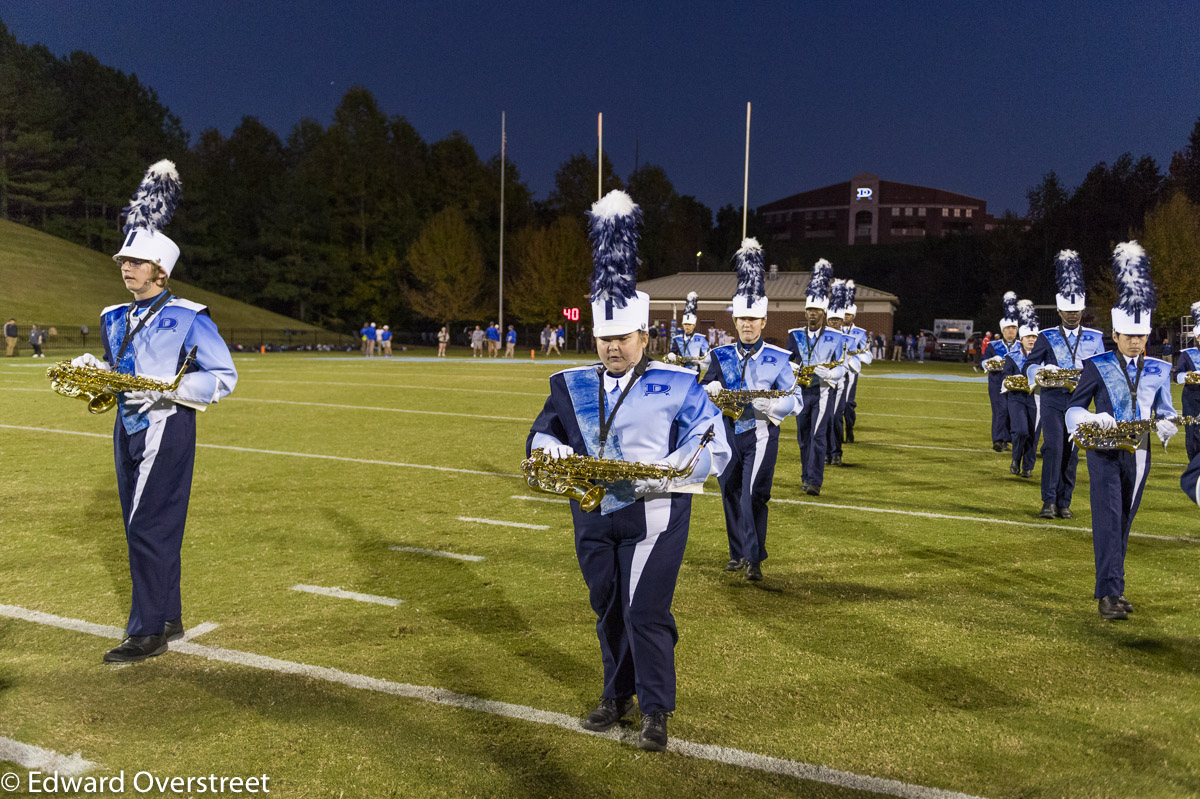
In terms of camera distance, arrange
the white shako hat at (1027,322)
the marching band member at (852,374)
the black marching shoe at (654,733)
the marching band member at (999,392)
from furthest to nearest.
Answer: the marching band member at (852,374) < the marching band member at (999,392) < the white shako hat at (1027,322) < the black marching shoe at (654,733)

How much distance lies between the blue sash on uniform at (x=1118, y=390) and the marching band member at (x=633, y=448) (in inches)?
131

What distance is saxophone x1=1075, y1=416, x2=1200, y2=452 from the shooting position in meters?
5.51

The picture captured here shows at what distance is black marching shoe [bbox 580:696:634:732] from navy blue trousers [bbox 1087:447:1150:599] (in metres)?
3.54

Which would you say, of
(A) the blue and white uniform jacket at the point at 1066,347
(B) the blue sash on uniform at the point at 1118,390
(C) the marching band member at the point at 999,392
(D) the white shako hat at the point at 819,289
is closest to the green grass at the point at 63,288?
(D) the white shako hat at the point at 819,289

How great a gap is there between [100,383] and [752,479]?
163 inches

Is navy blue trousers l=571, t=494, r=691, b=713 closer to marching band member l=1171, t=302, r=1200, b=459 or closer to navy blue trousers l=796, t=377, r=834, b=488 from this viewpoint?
navy blue trousers l=796, t=377, r=834, b=488

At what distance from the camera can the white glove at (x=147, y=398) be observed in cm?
463

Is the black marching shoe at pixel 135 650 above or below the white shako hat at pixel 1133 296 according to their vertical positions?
below

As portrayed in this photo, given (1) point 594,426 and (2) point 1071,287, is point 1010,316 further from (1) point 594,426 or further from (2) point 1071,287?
(1) point 594,426

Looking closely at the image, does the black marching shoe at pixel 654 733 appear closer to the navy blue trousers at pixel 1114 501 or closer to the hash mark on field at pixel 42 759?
the hash mark on field at pixel 42 759

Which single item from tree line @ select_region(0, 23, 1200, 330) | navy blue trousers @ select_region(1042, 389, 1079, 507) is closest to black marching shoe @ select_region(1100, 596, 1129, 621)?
navy blue trousers @ select_region(1042, 389, 1079, 507)

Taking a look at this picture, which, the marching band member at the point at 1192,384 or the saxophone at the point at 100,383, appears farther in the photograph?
the marching band member at the point at 1192,384

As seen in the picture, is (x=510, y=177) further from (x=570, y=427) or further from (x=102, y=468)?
(x=570, y=427)

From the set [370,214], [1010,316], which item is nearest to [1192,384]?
[1010,316]
